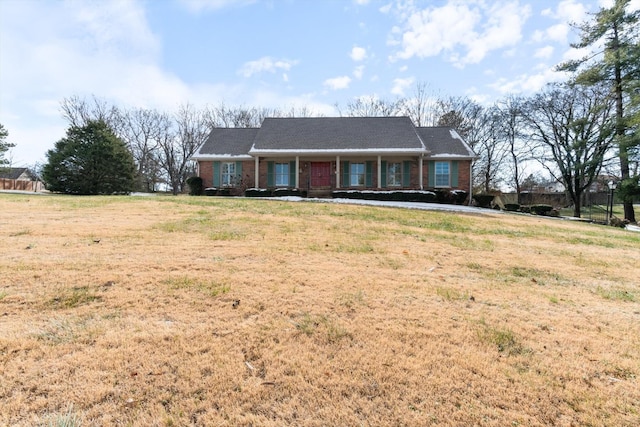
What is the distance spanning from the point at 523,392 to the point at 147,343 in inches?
103

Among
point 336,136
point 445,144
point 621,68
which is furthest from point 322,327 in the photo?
point 621,68

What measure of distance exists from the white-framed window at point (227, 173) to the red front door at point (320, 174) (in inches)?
203

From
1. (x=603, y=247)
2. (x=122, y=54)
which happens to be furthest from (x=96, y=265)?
(x=122, y=54)

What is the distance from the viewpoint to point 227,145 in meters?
21.1

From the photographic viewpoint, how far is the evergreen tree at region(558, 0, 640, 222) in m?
17.7

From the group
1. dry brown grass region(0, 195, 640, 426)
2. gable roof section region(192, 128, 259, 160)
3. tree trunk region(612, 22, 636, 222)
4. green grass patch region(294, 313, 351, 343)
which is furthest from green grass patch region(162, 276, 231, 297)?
tree trunk region(612, 22, 636, 222)

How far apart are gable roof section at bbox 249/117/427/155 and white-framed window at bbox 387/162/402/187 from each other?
1.49 metres

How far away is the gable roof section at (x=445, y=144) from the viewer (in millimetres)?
19062

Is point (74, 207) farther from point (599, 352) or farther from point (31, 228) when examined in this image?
point (599, 352)

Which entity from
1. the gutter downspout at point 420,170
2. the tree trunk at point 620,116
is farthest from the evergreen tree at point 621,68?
the gutter downspout at point 420,170

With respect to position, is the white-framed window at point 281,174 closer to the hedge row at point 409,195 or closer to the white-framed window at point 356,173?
the hedge row at point 409,195

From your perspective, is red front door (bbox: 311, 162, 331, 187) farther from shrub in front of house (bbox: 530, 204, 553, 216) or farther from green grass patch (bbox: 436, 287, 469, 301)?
green grass patch (bbox: 436, 287, 469, 301)

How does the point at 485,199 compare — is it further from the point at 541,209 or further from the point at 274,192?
the point at 274,192

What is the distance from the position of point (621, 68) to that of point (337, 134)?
1755 cm
